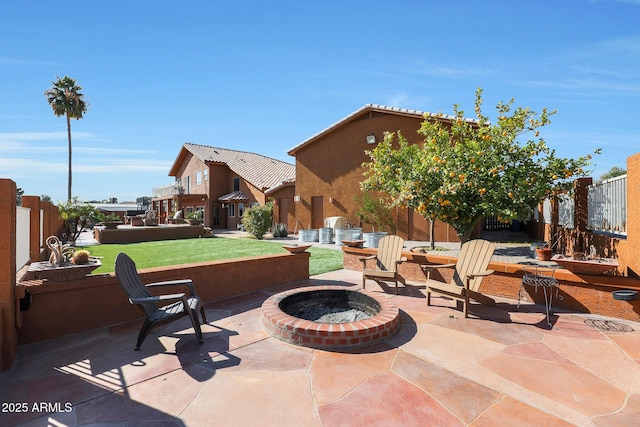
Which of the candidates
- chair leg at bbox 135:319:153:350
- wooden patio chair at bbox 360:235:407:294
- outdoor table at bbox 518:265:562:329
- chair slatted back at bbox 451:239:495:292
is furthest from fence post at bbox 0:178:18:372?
outdoor table at bbox 518:265:562:329

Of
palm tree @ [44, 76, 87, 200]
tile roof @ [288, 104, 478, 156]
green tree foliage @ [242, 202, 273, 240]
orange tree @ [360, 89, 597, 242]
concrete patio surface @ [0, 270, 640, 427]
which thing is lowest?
concrete patio surface @ [0, 270, 640, 427]

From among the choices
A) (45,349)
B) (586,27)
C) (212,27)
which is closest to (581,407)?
(45,349)

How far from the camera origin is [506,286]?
5.89 metres

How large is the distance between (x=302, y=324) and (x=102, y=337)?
8.76 feet

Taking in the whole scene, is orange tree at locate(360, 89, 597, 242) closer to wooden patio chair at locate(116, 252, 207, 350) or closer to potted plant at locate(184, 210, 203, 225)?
wooden patio chair at locate(116, 252, 207, 350)

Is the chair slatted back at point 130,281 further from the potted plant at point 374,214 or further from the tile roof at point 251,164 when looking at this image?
the tile roof at point 251,164

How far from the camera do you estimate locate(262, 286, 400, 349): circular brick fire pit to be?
372 centimetres

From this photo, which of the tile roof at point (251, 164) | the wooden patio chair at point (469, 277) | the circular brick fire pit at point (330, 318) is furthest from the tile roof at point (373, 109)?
the circular brick fire pit at point (330, 318)

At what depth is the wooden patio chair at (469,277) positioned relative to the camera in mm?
4793

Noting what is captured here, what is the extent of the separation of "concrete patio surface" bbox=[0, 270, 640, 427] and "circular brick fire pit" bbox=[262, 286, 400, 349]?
0.48 ft

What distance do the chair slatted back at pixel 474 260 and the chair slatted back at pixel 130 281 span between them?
4819mm

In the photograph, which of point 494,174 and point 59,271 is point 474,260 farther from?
point 59,271

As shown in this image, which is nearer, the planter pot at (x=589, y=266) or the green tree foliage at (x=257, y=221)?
the planter pot at (x=589, y=266)

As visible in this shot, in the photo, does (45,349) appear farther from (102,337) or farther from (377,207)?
(377,207)
